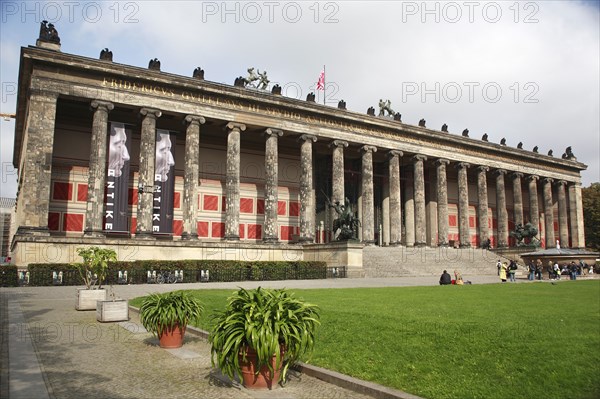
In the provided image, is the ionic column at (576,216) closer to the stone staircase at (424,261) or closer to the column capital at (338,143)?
the stone staircase at (424,261)

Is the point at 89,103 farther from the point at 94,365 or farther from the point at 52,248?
the point at 94,365

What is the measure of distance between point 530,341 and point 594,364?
4.66 feet

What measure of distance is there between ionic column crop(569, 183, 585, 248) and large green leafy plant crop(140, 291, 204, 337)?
2653 inches

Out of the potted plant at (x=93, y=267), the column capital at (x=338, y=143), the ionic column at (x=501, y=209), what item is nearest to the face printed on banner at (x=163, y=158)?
the column capital at (x=338, y=143)

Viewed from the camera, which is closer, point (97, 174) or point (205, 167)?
point (97, 174)

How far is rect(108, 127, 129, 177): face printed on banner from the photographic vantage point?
1492 inches

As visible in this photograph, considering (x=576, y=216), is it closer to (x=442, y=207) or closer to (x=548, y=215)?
(x=548, y=215)

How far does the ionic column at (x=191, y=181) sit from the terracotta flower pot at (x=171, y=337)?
29125 millimetres

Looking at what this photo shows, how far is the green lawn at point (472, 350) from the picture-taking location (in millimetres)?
6602

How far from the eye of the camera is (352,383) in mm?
7465

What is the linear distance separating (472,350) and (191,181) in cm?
3457

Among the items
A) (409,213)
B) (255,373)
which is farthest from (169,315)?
(409,213)

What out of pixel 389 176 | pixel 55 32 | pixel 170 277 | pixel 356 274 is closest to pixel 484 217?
pixel 389 176

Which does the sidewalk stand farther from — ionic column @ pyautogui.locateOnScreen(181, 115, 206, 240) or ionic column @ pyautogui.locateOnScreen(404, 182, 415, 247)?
ionic column @ pyautogui.locateOnScreen(404, 182, 415, 247)
